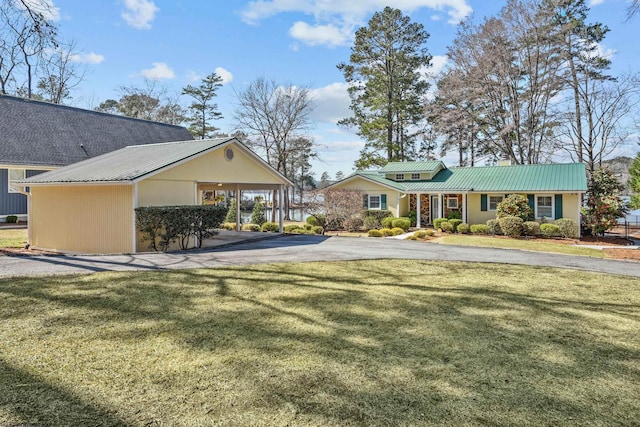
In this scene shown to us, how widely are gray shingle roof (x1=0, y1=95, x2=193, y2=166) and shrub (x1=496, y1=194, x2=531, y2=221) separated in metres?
25.0

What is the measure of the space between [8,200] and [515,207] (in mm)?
27513

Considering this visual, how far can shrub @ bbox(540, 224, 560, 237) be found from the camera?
65.5ft

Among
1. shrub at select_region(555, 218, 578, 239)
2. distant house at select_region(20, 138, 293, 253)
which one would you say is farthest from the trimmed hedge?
shrub at select_region(555, 218, 578, 239)

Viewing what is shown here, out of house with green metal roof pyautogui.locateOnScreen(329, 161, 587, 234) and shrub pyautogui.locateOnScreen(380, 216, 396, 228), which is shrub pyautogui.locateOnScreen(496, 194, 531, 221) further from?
shrub pyautogui.locateOnScreen(380, 216, 396, 228)

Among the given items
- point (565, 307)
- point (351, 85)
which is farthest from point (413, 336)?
point (351, 85)

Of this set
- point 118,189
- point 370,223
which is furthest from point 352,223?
point 118,189

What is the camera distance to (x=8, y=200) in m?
20.9

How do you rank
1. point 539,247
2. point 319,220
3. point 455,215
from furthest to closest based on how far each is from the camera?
point 455,215 < point 319,220 < point 539,247

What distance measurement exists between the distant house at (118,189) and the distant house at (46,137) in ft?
23.7

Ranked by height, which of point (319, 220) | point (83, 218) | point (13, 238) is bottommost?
point (13, 238)

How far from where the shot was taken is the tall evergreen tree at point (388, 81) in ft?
112

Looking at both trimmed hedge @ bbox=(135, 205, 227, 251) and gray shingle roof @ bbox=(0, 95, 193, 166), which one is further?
gray shingle roof @ bbox=(0, 95, 193, 166)

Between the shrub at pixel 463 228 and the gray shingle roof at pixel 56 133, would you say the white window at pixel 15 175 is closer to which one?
the gray shingle roof at pixel 56 133

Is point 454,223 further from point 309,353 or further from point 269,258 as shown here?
point 309,353
